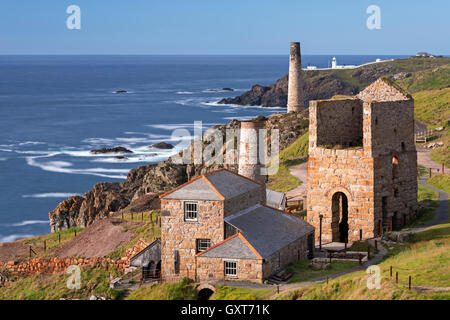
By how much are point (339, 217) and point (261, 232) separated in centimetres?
852

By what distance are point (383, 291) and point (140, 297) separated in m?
12.0

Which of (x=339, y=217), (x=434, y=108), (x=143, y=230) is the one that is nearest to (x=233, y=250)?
(x=339, y=217)

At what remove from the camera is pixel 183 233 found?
33812 millimetres

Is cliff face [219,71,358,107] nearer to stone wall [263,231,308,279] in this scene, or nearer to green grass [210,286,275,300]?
stone wall [263,231,308,279]

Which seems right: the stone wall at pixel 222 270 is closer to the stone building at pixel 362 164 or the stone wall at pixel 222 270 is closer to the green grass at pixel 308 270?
the green grass at pixel 308 270

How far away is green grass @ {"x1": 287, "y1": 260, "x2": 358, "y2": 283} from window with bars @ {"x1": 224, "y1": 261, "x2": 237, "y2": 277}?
2.63m

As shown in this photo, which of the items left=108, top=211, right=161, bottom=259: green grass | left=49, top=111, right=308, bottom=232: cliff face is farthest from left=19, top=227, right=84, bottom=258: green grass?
left=49, top=111, right=308, bottom=232: cliff face

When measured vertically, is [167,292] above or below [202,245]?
below

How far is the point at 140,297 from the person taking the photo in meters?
32.2

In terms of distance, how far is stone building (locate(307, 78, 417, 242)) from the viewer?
37656mm

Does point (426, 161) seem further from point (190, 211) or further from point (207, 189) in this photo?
point (190, 211)

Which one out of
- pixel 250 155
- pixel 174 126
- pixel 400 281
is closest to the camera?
pixel 400 281
